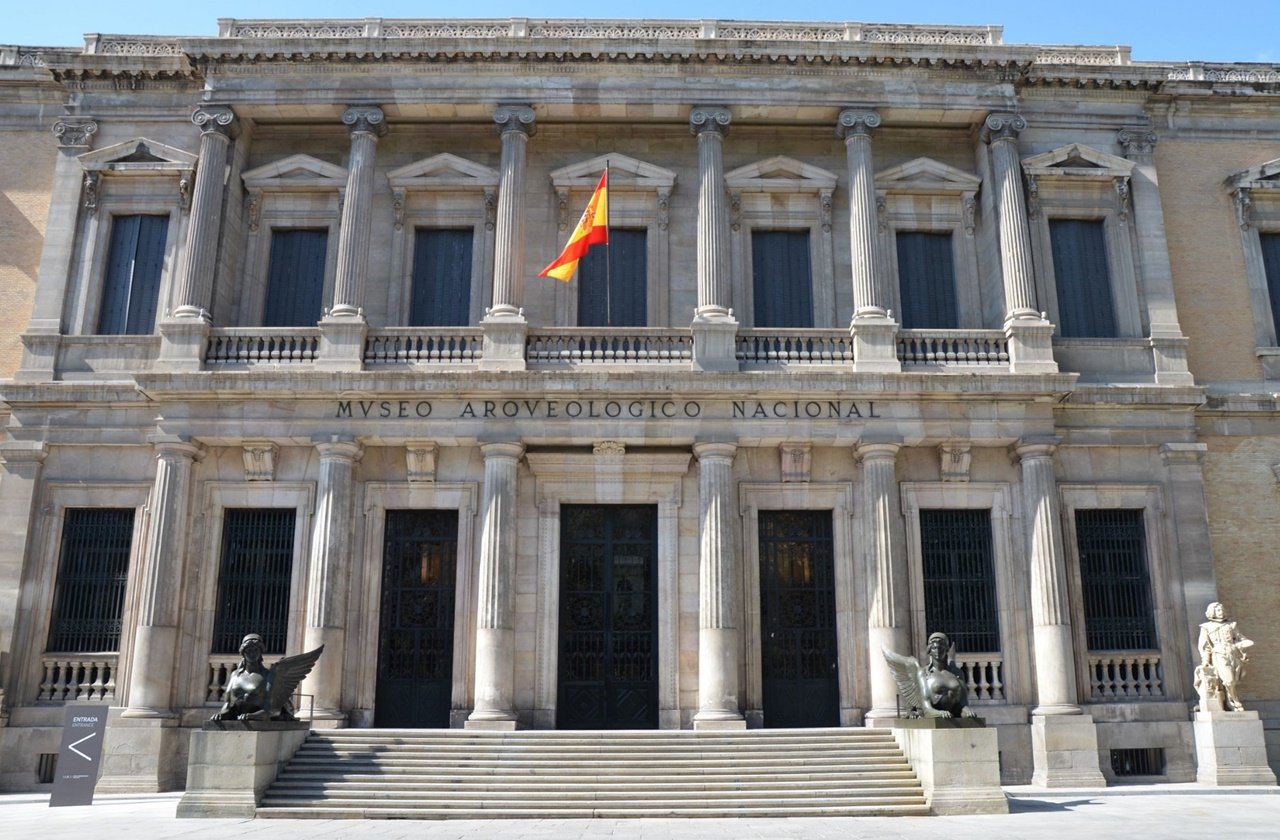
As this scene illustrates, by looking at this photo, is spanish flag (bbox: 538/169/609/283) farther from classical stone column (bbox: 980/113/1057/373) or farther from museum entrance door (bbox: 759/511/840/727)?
classical stone column (bbox: 980/113/1057/373)

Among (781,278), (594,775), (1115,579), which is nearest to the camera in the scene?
(594,775)

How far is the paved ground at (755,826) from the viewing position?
1320 centimetres

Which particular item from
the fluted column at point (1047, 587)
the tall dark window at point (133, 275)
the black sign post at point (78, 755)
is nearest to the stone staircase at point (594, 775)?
the black sign post at point (78, 755)

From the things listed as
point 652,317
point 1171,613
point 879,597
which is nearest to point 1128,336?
point 1171,613

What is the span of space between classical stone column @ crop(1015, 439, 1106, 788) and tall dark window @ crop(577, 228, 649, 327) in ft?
28.2

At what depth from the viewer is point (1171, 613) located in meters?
21.0

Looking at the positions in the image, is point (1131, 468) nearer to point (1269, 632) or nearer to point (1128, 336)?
point (1128, 336)

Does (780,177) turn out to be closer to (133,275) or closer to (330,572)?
(330,572)

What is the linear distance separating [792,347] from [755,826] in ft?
33.3

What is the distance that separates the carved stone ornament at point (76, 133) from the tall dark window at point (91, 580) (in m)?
8.12

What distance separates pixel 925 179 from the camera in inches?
921

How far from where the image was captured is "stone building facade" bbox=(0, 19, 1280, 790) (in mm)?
20469

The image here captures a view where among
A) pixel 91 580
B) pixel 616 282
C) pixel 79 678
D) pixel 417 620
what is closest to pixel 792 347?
pixel 616 282

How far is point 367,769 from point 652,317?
1078cm
